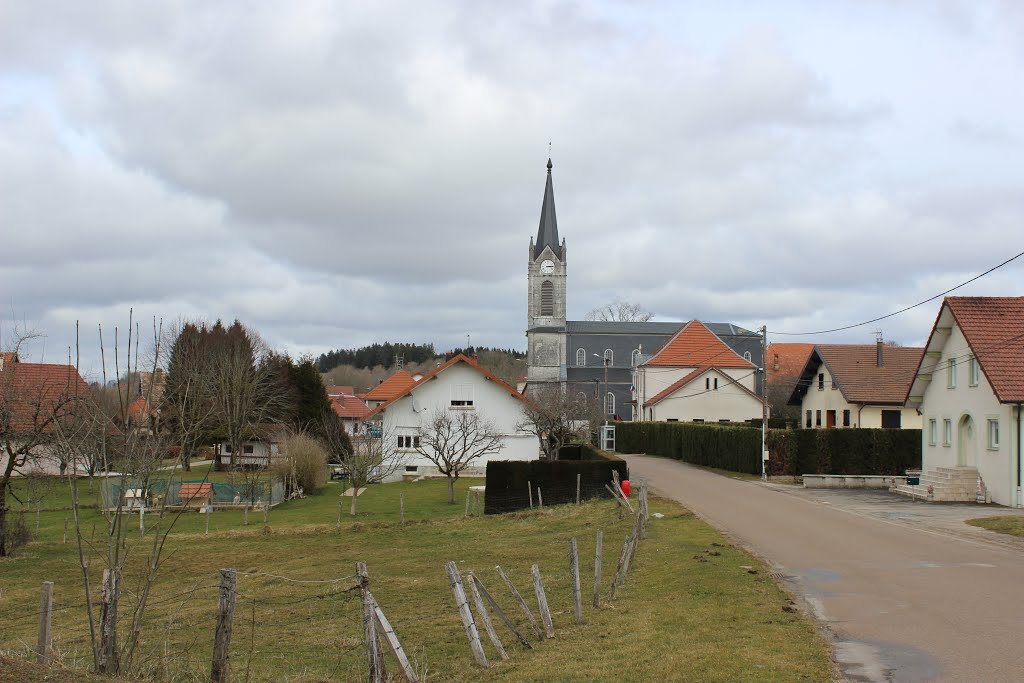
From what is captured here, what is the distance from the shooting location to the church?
105m

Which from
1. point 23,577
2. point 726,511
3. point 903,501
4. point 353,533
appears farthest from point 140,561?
point 903,501

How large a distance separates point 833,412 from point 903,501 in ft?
76.0

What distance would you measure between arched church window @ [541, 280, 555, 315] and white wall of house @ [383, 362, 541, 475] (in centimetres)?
5745

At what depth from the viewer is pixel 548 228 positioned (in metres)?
106

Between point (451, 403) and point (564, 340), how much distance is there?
58.3 metres

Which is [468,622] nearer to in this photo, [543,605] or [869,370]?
[543,605]

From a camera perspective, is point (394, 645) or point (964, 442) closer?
point (394, 645)

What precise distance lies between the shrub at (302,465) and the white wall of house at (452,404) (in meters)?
6.23

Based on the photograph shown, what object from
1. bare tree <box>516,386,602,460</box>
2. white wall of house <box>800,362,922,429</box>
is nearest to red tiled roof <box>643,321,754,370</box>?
bare tree <box>516,386,602,460</box>

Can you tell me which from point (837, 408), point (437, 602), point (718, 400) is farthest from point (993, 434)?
point (718, 400)

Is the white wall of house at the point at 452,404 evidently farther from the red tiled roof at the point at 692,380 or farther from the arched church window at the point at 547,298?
the arched church window at the point at 547,298

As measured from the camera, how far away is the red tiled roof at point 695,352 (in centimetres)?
8400

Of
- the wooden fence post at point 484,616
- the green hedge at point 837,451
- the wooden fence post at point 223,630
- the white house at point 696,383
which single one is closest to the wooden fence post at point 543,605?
the wooden fence post at point 484,616

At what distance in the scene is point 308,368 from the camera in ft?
209
